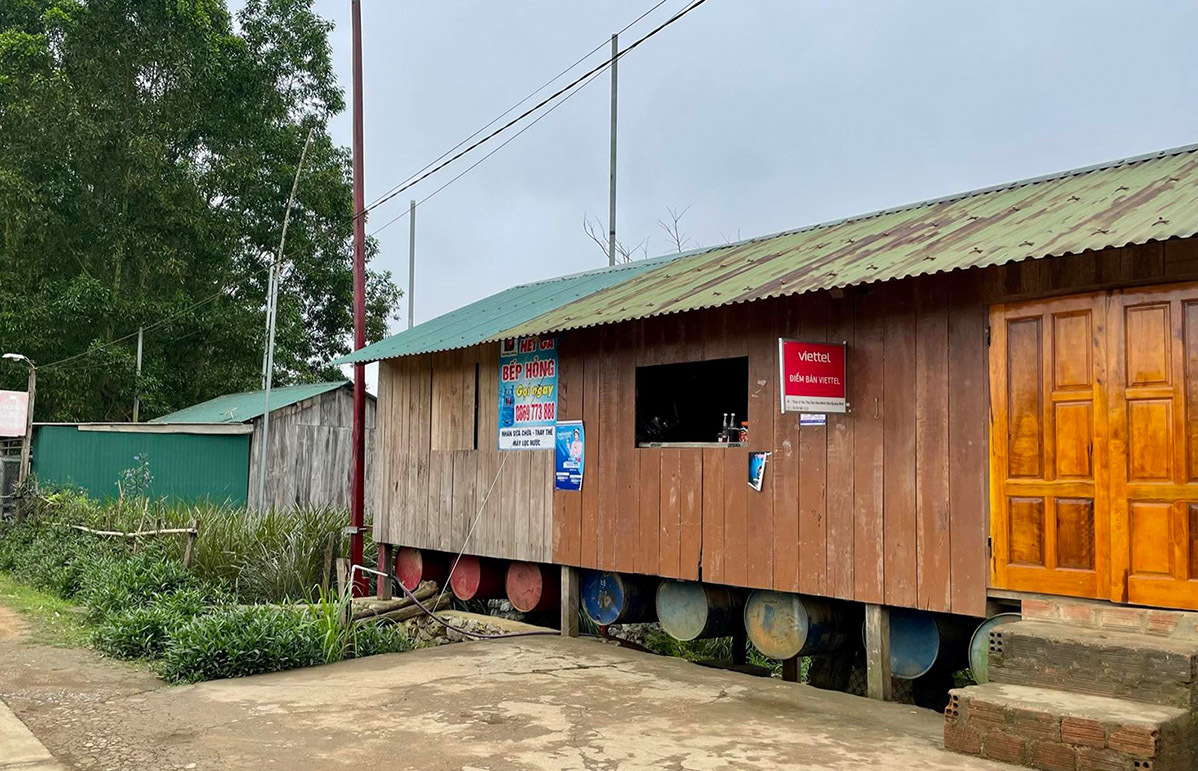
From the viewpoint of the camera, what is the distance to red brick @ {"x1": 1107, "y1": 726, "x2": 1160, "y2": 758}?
5164mm

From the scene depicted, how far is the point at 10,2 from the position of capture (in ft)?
91.9

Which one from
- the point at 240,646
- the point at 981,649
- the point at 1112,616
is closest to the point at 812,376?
the point at 981,649

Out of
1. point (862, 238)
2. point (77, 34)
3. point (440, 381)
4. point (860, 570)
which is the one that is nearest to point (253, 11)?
point (77, 34)

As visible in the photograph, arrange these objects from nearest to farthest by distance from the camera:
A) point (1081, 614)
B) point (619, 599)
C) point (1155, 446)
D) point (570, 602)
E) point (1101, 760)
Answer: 1. point (1101, 760)
2. point (1155, 446)
3. point (1081, 614)
4. point (619, 599)
5. point (570, 602)

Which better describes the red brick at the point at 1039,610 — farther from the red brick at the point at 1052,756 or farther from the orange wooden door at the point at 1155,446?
the red brick at the point at 1052,756

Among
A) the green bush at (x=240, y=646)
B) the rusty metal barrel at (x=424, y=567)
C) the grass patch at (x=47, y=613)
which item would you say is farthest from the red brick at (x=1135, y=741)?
the grass patch at (x=47, y=613)

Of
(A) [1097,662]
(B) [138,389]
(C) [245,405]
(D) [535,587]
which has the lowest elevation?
(D) [535,587]

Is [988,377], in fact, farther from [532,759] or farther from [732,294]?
[532,759]

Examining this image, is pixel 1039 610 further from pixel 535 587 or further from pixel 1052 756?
pixel 535 587

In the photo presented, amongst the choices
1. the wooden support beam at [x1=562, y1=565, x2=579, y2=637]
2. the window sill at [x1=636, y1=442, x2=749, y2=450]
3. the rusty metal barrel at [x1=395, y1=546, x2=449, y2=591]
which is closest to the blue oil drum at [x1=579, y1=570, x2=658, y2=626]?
the wooden support beam at [x1=562, y1=565, x2=579, y2=637]

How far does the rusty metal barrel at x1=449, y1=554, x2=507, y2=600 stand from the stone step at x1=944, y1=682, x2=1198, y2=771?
7.17 meters

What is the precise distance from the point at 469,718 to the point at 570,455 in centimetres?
409

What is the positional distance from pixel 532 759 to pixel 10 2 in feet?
96.3

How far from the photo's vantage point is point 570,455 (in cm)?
1091
